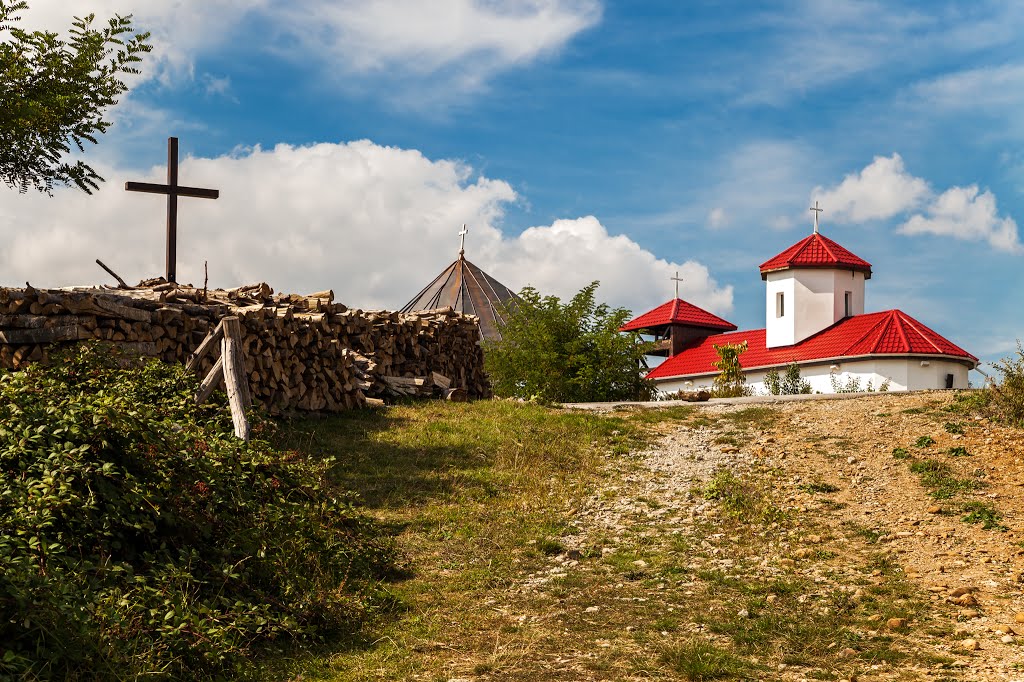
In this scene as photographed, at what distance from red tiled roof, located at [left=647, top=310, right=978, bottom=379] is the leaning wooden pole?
2404 cm

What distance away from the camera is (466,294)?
3319 cm

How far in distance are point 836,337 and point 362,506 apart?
28754mm

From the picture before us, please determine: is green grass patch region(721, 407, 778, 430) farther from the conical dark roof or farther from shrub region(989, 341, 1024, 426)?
the conical dark roof

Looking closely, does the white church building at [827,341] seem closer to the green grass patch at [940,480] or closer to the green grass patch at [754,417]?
the green grass patch at [754,417]

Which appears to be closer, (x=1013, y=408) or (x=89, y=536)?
(x=89, y=536)

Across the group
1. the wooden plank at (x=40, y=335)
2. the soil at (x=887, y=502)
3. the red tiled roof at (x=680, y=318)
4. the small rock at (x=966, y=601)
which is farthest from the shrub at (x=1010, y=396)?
the red tiled roof at (x=680, y=318)

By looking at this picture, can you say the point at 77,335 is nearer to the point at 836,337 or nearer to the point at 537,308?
the point at 537,308

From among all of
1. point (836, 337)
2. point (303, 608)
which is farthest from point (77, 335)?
point (836, 337)

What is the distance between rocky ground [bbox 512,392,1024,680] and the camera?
6.26m

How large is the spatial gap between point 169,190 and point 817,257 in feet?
86.7

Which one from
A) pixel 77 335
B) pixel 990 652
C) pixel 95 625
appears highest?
pixel 77 335

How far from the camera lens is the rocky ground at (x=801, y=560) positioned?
20.5 ft

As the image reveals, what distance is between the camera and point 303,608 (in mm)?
6738

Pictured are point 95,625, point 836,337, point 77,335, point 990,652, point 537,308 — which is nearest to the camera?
point 95,625
